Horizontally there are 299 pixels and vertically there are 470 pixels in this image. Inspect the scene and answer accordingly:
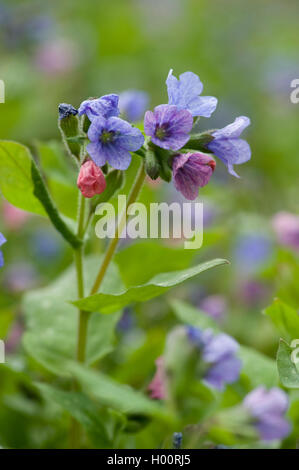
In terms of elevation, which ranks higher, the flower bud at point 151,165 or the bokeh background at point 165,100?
the bokeh background at point 165,100

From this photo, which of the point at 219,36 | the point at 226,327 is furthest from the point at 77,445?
the point at 219,36

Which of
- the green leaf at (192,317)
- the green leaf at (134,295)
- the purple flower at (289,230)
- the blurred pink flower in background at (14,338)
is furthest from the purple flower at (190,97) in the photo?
the blurred pink flower in background at (14,338)

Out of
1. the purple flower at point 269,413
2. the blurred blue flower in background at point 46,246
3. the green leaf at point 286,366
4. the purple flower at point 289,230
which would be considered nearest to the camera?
the green leaf at point 286,366

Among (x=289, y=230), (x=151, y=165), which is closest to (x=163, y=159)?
(x=151, y=165)

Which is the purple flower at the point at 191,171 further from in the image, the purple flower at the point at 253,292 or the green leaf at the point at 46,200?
the purple flower at the point at 253,292

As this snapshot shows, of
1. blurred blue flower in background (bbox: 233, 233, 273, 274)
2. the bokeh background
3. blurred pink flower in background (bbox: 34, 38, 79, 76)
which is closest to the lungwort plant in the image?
the bokeh background

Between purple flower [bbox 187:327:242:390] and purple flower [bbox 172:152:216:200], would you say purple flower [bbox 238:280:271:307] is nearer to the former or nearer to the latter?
purple flower [bbox 187:327:242:390]
